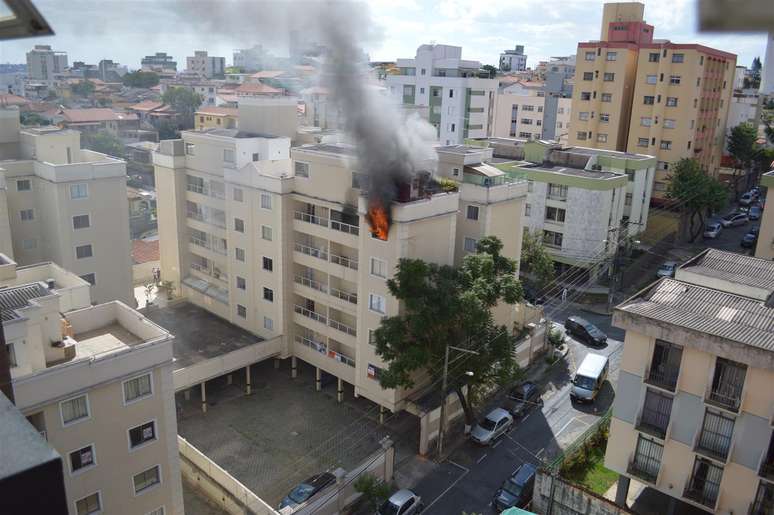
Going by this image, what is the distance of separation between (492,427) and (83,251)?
1858cm

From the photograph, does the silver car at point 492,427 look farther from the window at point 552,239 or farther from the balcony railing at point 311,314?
the window at point 552,239

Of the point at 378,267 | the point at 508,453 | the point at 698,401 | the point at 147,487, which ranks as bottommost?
the point at 508,453

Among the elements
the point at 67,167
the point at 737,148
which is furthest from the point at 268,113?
the point at 737,148

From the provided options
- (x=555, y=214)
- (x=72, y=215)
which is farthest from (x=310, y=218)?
(x=555, y=214)

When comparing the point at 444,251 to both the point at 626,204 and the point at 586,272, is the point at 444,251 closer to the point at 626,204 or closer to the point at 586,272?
the point at 586,272

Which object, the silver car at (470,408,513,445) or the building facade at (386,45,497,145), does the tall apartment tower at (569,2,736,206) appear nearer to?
the building facade at (386,45,497,145)

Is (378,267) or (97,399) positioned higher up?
(378,267)

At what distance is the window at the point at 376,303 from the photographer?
21.7 m

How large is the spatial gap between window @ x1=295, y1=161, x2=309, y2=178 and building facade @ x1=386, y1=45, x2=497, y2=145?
3362 centimetres

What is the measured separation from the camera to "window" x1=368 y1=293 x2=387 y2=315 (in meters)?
21.7

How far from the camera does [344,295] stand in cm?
2370

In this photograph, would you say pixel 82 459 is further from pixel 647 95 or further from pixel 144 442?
pixel 647 95

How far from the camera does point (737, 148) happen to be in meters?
55.6

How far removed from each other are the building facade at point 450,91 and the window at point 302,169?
33616 mm
